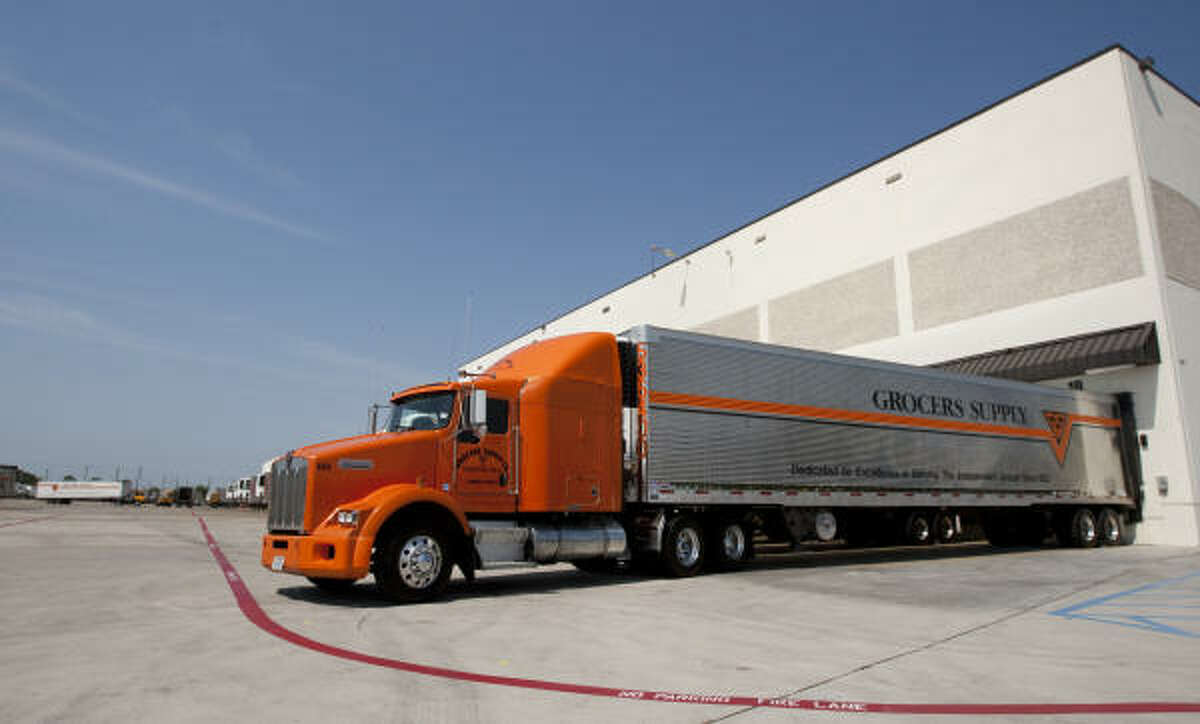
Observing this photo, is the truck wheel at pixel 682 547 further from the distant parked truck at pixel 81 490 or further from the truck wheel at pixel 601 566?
the distant parked truck at pixel 81 490

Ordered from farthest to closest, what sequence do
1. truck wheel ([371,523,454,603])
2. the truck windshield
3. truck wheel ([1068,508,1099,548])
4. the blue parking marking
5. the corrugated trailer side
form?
truck wheel ([1068,508,1099,548]) → the corrugated trailer side → the truck windshield → truck wheel ([371,523,454,603]) → the blue parking marking

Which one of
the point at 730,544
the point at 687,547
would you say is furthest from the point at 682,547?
the point at 730,544

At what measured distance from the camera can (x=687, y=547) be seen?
11.6 m

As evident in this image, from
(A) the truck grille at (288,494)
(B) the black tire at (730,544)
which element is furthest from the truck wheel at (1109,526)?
(A) the truck grille at (288,494)

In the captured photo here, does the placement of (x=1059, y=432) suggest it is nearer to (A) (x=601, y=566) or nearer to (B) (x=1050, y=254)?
(B) (x=1050, y=254)

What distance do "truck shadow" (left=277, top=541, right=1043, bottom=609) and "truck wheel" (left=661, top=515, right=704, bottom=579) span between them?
52cm

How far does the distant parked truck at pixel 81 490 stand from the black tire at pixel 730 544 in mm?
79370

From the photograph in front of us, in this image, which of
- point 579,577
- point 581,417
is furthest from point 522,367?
point 579,577

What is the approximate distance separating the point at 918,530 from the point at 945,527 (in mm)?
1026

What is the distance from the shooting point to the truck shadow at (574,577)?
29.8 ft

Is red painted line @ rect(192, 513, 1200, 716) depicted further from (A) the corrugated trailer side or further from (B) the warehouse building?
(B) the warehouse building

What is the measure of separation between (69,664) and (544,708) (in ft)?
11.7

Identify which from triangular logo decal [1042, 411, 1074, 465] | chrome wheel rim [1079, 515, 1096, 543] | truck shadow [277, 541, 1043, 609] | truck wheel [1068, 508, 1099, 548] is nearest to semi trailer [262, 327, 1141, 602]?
truck shadow [277, 541, 1043, 609]

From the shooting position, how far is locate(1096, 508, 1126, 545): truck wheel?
741 inches
